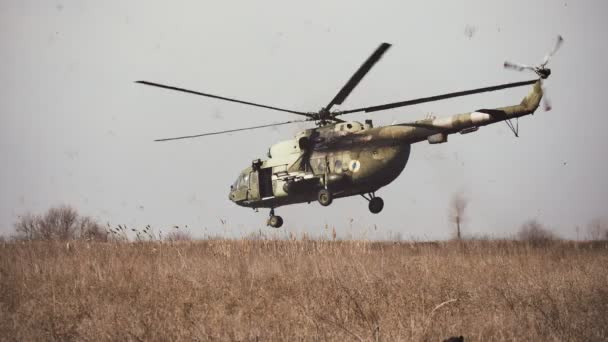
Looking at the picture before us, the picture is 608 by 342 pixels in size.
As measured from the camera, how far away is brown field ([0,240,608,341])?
442 centimetres

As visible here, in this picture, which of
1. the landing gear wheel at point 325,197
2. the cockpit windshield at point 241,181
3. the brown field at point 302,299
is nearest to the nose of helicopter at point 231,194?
the cockpit windshield at point 241,181

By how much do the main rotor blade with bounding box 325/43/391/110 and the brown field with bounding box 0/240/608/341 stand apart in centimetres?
558

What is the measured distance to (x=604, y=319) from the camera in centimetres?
482

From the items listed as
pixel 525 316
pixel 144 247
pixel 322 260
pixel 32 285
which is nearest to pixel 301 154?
pixel 144 247

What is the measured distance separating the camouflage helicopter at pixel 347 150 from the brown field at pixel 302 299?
18.2 feet

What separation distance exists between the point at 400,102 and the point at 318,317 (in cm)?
931

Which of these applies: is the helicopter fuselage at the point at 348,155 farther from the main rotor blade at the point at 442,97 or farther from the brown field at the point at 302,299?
the brown field at the point at 302,299

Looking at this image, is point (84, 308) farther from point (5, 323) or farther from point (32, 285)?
point (32, 285)

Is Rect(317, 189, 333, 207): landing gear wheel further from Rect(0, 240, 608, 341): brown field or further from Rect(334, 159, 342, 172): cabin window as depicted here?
Rect(0, 240, 608, 341): brown field

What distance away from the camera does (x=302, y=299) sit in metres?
5.84

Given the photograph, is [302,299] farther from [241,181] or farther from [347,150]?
[241,181]

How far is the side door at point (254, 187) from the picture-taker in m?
20.1

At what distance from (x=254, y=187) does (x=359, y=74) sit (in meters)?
7.53

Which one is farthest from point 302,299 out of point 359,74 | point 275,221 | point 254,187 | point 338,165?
point 275,221
